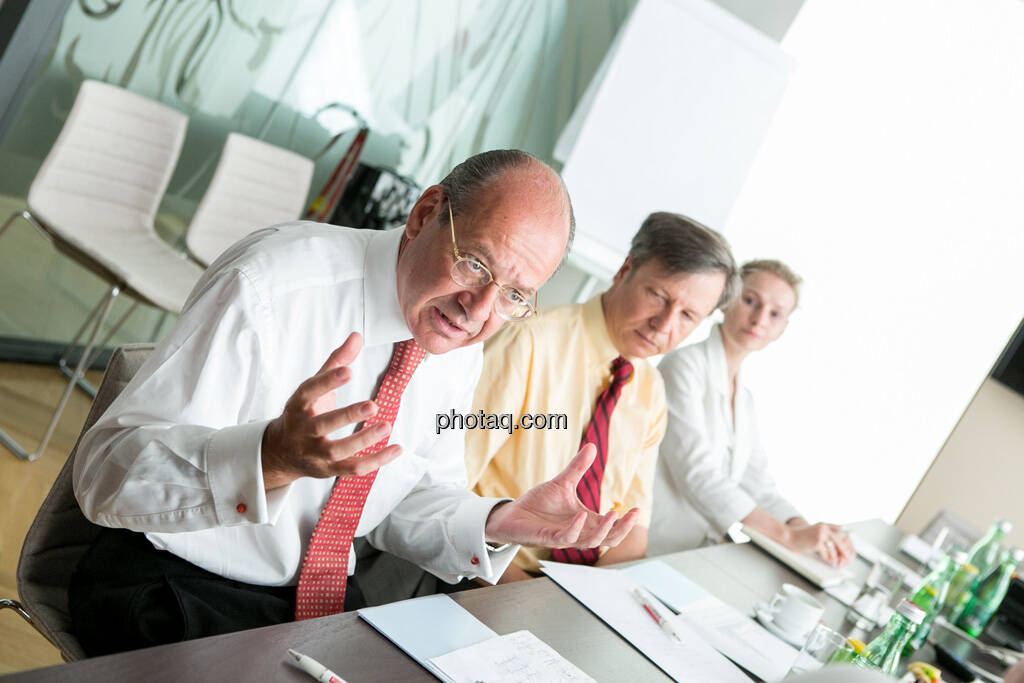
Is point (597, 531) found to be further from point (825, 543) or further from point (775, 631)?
point (825, 543)

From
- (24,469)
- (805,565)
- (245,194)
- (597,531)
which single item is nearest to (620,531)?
(597,531)

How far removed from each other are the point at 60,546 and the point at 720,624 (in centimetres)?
113

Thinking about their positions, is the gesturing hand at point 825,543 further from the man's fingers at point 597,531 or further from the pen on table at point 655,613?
the man's fingers at point 597,531

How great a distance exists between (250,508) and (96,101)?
2300 mm

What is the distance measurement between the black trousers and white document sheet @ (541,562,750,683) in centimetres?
53

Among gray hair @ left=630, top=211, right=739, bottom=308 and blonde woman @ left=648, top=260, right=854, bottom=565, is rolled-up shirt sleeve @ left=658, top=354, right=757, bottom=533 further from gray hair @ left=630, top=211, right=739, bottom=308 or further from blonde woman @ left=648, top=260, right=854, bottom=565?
gray hair @ left=630, top=211, right=739, bottom=308

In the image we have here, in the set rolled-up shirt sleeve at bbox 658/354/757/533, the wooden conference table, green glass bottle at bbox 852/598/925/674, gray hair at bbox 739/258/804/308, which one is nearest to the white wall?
gray hair at bbox 739/258/804/308

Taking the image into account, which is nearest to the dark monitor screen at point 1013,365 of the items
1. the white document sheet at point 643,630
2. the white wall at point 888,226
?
the white wall at point 888,226

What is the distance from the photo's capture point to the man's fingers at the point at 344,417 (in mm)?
889

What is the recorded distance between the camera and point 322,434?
0.92 metres

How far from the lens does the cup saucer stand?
1.77 meters

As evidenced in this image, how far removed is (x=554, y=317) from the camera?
6.99 feet

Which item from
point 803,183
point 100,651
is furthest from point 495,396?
point 803,183

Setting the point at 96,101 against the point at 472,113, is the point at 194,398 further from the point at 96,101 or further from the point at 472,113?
the point at 472,113
